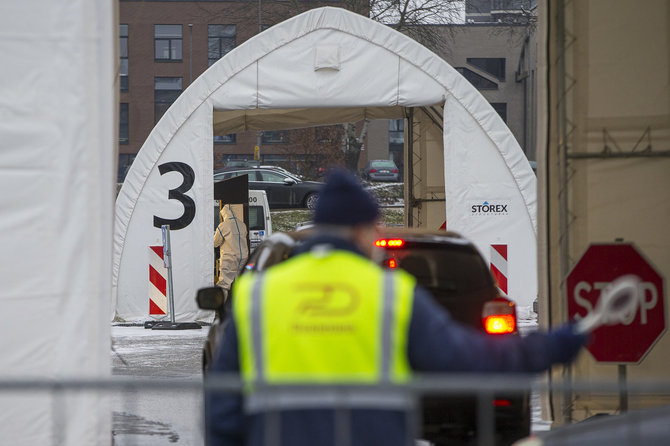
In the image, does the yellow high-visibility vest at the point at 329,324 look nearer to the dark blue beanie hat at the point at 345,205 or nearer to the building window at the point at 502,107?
the dark blue beanie hat at the point at 345,205

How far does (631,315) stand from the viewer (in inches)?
304

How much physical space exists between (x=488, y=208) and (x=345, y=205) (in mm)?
15755

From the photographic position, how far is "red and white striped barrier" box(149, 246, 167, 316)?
62.5 ft

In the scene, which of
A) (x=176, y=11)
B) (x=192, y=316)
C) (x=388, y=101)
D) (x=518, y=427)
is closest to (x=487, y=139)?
(x=388, y=101)

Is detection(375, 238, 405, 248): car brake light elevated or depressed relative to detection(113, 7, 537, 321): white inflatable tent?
depressed

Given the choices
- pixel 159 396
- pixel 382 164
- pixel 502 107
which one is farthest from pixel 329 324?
pixel 502 107

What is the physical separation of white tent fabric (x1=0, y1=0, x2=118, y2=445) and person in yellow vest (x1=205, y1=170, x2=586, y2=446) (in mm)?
3292

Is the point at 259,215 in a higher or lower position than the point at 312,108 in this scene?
lower

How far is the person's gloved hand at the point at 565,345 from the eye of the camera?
342 centimetres

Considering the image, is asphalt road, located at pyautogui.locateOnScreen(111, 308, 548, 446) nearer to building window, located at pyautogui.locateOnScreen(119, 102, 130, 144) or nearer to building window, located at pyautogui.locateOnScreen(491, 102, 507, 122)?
building window, located at pyautogui.locateOnScreen(119, 102, 130, 144)

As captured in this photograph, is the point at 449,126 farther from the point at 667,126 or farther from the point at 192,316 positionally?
the point at 667,126

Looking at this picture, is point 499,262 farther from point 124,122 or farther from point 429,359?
point 124,122

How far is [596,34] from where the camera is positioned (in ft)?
29.6

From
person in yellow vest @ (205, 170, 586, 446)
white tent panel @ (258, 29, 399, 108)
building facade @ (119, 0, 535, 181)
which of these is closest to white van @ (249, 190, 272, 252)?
white tent panel @ (258, 29, 399, 108)
